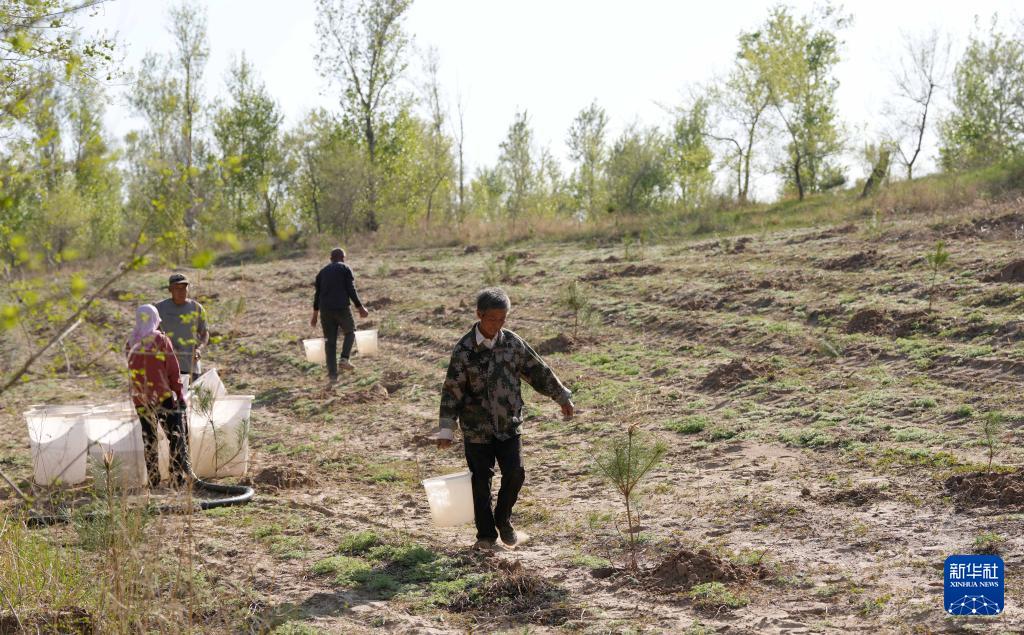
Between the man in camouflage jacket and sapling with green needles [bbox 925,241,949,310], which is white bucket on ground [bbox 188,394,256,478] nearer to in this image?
the man in camouflage jacket

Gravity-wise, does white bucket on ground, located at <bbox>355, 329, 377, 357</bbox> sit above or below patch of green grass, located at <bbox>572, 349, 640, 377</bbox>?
A: above

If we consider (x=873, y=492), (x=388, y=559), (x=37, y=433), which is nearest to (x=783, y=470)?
(x=873, y=492)

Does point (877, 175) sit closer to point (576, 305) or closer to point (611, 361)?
point (576, 305)

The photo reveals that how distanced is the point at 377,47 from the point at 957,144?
2414cm

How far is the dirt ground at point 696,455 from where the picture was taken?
5004 millimetres

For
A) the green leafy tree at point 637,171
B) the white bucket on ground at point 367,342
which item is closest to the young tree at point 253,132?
the green leafy tree at point 637,171

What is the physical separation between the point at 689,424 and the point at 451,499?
11.0ft

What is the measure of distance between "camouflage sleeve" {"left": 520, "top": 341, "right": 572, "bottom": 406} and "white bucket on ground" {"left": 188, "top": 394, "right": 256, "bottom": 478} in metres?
2.67

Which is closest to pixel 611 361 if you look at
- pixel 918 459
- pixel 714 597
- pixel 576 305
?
pixel 576 305

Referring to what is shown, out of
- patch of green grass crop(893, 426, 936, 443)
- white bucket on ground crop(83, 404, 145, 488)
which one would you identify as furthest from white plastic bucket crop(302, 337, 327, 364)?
patch of green grass crop(893, 426, 936, 443)

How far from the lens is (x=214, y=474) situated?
778cm

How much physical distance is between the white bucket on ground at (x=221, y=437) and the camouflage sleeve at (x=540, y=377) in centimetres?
267

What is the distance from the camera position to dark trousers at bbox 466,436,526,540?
5871mm

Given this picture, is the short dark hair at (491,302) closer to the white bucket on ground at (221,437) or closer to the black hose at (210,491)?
the black hose at (210,491)
